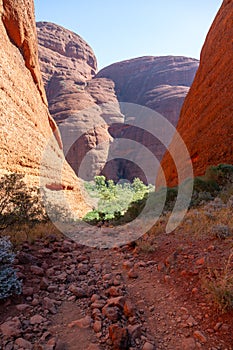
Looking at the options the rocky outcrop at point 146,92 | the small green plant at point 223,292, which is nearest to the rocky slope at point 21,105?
the small green plant at point 223,292

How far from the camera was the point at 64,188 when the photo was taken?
1477cm

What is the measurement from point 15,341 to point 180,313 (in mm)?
1346

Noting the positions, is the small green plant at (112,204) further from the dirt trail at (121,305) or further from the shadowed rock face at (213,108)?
the dirt trail at (121,305)

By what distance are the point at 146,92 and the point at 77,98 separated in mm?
22851

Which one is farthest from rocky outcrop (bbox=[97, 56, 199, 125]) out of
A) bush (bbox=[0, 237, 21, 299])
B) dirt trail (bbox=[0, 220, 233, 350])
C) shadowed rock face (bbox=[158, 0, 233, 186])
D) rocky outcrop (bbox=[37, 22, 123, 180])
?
bush (bbox=[0, 237, 21, 299])

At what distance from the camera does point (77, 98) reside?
44781mm

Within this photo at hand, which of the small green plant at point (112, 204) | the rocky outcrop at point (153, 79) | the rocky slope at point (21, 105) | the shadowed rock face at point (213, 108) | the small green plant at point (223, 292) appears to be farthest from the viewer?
the rocky outcrop at point (153, 79)

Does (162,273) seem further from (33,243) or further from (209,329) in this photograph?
(33,243)

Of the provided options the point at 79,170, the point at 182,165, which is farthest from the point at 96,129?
the point at 182,165

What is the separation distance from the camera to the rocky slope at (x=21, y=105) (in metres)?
9.12

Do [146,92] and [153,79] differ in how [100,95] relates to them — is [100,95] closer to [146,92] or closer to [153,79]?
[146,92]

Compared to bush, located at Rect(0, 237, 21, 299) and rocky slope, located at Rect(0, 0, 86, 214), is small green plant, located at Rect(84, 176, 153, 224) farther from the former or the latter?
bush, located at Rect(0, 237, 21, 299)

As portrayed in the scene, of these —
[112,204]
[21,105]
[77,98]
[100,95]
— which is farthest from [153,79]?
[21,105]

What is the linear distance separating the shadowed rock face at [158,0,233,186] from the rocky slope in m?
7.78
